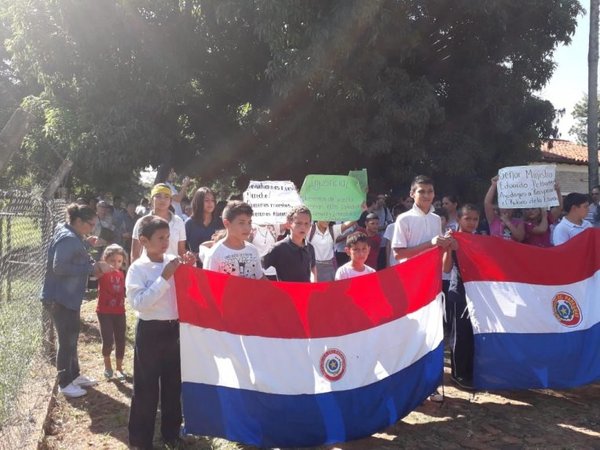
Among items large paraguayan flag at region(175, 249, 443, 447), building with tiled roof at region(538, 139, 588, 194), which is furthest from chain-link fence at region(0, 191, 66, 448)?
building with tiled roof at region(538, 139, 588, 194)

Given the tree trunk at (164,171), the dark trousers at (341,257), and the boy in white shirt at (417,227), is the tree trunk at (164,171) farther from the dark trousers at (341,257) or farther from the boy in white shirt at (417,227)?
the boy in white shirt at (417,227)

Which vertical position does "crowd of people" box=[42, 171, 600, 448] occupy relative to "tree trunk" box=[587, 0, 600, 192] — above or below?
below

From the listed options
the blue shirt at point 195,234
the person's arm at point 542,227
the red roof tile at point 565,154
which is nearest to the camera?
the blue shirt at point 195,234

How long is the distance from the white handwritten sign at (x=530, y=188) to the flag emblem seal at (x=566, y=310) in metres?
1.38

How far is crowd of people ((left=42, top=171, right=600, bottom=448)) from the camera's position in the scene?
3588mm

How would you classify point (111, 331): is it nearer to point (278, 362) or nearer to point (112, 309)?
point (112, 309)

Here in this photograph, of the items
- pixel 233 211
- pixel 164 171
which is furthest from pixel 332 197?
pixel 164 171

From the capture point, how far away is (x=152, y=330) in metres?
3.58

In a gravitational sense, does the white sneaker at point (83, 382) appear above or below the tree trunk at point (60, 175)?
below

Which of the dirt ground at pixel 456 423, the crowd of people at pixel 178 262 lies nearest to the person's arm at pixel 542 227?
the crowd of people at pixel 178 262

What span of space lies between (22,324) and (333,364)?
9.76ft

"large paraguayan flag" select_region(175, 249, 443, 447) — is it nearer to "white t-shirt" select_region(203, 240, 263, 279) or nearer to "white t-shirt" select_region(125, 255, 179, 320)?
"white t-shirt" select_region(125, 255, 179, 320)

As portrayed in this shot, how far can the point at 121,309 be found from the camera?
17.5 feet

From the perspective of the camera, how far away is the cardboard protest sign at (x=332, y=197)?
650cm
